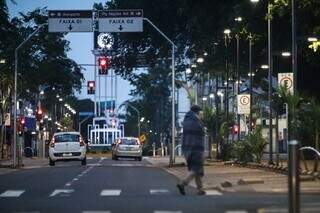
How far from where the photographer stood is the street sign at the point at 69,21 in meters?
45.3

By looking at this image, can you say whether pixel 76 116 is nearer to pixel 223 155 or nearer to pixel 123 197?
pixel 223 155

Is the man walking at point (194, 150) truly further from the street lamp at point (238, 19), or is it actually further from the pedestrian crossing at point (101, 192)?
the street lamp at point (238, 19)

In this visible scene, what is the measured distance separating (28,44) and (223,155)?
14.1 meters

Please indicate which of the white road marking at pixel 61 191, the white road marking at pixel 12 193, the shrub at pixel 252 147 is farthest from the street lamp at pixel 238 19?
the white road marking at pixel 12 193

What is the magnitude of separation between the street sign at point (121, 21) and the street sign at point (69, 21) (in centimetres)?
82

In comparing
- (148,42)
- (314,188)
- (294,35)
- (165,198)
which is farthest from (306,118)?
(148,42)

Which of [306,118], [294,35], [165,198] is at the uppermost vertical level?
[294,35]

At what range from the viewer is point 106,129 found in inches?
3799

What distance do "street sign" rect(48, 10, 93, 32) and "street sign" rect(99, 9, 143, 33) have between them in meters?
0.82

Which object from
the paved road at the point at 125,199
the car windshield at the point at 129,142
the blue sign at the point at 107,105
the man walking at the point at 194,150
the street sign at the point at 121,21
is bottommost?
the paved road at the point at 125,199

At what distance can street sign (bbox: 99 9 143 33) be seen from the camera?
1752 inches

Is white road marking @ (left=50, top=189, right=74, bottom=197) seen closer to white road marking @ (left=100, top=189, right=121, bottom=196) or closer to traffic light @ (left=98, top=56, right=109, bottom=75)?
white road marking @ (left=100, top=189, right=121, bottom=196)

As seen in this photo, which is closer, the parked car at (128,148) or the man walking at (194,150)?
the man walking at (194,150)

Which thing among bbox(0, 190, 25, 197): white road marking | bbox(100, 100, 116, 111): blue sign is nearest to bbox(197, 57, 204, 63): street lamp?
bbox(0, 190, 25, 197): white road marking
